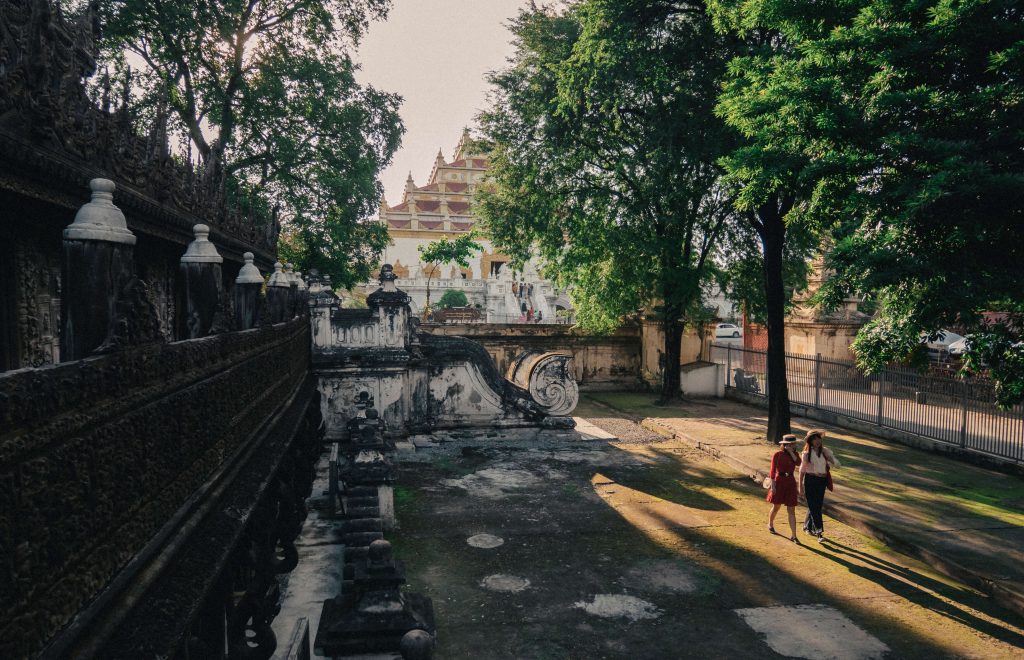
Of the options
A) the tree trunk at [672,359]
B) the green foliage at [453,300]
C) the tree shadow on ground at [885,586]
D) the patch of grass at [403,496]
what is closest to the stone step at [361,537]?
the patch of grass at [403,496]

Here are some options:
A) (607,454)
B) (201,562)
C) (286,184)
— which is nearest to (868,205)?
(201,562)

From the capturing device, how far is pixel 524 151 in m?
17.3

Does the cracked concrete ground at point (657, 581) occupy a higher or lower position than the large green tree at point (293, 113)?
lower

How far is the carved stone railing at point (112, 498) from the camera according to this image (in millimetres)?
1282

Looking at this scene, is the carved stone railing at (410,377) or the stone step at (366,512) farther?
the carved stone railing at (410,377)

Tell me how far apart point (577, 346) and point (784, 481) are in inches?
527

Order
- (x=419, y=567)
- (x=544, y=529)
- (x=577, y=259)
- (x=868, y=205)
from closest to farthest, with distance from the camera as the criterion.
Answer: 1. (x=868, y=205)
2. (x=419, y=567)
3. (x=544, y=529)
4. (x=577, y=259)

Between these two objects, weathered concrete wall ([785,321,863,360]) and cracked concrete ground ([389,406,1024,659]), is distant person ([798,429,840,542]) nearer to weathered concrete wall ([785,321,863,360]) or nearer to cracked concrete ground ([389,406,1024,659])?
cracked concrete ground ([389,406,1024,659])

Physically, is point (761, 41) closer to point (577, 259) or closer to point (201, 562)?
point (577, 259)

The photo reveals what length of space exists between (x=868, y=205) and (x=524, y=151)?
12.4 meters

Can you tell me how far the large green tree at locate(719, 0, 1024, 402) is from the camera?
530 centimetres

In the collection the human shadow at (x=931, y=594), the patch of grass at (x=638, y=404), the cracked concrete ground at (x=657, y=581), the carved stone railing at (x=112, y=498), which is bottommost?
the human shadow at (x=931, y=594)

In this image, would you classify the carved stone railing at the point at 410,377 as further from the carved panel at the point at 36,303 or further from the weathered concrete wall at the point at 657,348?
the weathered concrete wall at the point at 657,348

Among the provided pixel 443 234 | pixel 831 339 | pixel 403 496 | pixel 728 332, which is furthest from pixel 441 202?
pixel 403 496
